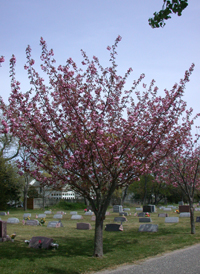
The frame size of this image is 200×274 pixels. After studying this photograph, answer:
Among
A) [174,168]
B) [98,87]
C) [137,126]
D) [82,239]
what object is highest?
[98,87]

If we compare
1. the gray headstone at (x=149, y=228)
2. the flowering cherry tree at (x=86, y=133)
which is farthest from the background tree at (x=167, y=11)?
the gray headstone at (x=149, y=228)

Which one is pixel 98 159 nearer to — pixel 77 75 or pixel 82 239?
pixel 77 75

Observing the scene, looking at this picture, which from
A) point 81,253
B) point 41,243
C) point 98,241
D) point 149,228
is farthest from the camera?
point 149,228

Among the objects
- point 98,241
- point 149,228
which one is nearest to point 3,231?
point 98,241

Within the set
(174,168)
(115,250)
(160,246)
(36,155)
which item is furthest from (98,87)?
(174,168)

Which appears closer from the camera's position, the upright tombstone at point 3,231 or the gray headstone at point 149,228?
the upright tombstone at point 3,231

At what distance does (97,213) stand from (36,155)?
11.9ft

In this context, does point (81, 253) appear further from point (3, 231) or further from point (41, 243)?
point (3, 231)

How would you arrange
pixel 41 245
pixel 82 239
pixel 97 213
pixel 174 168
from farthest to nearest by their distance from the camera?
pixel 174 168
pixel 82 239
pixel 41 245
pixel 97 213

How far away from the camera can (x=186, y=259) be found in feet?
38.9

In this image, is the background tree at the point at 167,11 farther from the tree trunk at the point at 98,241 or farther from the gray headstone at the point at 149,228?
the gray headstone at the point at 149,228

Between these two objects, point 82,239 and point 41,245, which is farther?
point 82,239

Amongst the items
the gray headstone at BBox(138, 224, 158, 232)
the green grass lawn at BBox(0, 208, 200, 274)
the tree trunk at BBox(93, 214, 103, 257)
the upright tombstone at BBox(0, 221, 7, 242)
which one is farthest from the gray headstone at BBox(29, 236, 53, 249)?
the gray headstone at BBox(138, 224, 158, 232)

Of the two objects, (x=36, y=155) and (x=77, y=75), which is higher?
(x=77, y=75)
